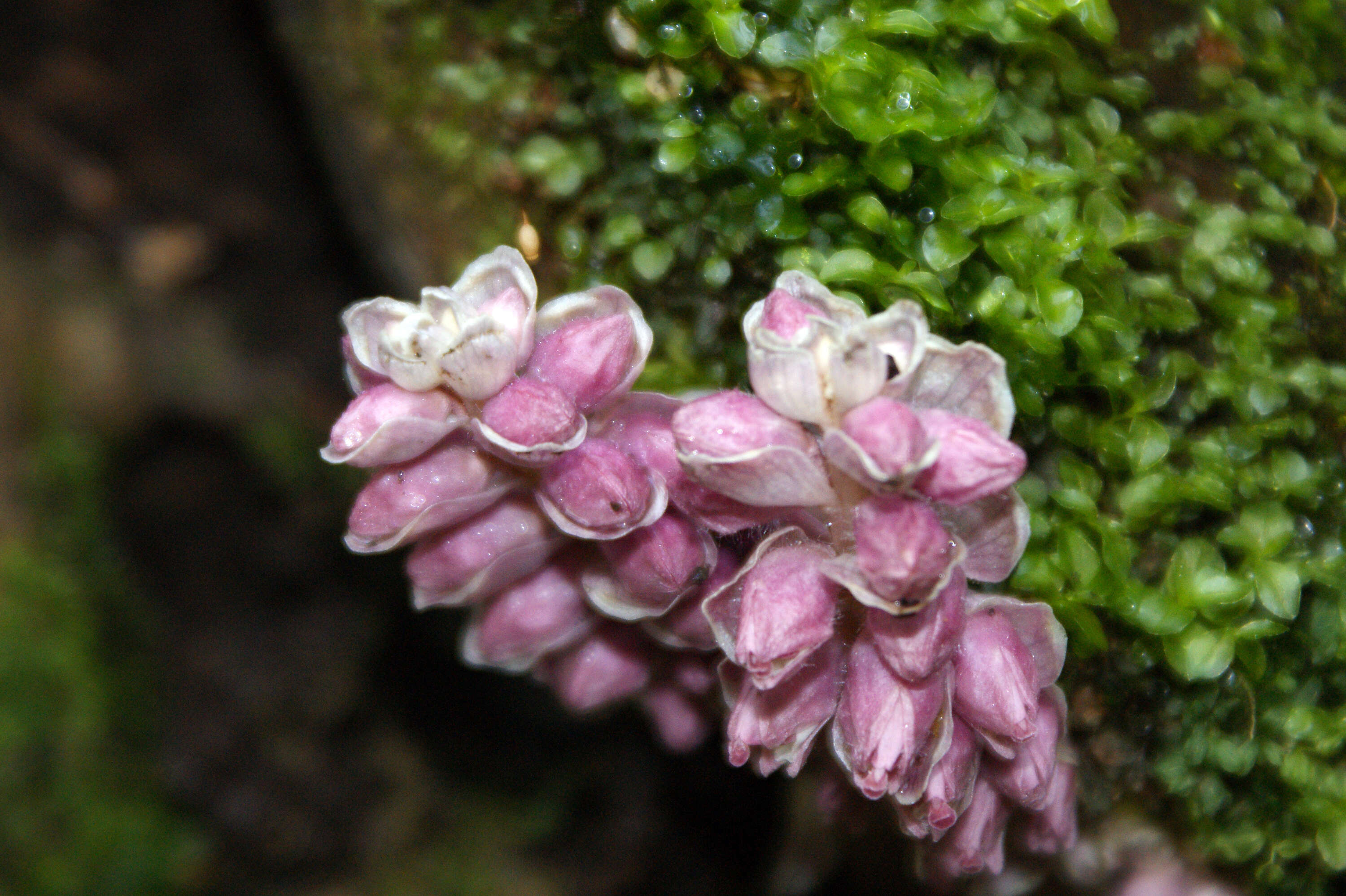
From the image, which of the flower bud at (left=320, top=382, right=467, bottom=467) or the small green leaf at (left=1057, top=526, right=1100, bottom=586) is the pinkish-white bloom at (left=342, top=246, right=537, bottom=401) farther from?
the small green leaf at (left=1057, top=526, right=1100, bottom=586)

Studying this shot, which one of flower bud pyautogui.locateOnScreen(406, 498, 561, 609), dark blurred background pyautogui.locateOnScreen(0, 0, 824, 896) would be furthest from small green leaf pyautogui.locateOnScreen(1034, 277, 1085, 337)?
dark blurred background pyautogui.locateOnScreen(0, 0, 824, 896)

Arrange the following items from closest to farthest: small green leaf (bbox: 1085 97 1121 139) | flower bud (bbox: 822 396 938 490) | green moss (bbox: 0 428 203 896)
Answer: flower bud (bbox: 822 396 938 490), small green leaf (bbox: 1085 97 1121 139), green moss (bbox: 0 428 203 896)

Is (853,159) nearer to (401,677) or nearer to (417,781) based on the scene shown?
(401,677)

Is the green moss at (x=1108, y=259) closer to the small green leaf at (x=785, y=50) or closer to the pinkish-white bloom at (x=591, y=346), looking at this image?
the small green leaf at (x=785, y=50)

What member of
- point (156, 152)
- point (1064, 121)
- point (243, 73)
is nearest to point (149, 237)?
point (156, 152)

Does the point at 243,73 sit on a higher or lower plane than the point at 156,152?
higher

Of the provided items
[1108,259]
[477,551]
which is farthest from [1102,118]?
[477,551]
